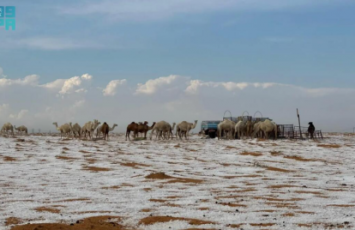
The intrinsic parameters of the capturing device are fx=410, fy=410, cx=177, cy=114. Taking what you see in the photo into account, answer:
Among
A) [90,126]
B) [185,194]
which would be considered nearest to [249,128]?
[90,126]

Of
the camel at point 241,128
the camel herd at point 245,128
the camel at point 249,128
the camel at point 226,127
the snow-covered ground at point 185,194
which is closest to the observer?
the snow-covered ground at point 185,194

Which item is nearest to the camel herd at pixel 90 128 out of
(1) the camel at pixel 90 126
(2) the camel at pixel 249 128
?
(1) the camel at pixel 90 126

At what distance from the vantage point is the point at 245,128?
139 ft

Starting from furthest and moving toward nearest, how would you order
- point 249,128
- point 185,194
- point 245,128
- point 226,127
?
1. point 249,128
2. point 245,128
3. point 226,127
4. point 185,194

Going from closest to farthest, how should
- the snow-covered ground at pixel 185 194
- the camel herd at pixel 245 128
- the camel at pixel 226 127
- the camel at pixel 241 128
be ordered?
1. the snow-covered ground at pixel 185 194
2. the camel herd at pixel 245 128
3. the camel at pixel 226 127
4. the camel at pixel 241 128

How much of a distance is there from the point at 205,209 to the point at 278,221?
157 cm

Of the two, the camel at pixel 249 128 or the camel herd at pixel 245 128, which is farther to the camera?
the camel at pixel 249 128

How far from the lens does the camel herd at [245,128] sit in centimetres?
3969

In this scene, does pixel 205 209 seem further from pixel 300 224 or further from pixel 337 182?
pixel 337 182

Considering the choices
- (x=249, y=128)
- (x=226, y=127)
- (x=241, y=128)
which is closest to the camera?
(x=226, y=127)

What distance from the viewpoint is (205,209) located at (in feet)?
25.4

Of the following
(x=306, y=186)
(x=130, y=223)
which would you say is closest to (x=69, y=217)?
(x=130, y=223)

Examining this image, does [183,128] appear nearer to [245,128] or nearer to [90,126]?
[245,128]

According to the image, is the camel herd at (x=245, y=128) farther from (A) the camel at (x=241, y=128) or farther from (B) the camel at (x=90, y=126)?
(B) the camel at (x=90, y=126)
